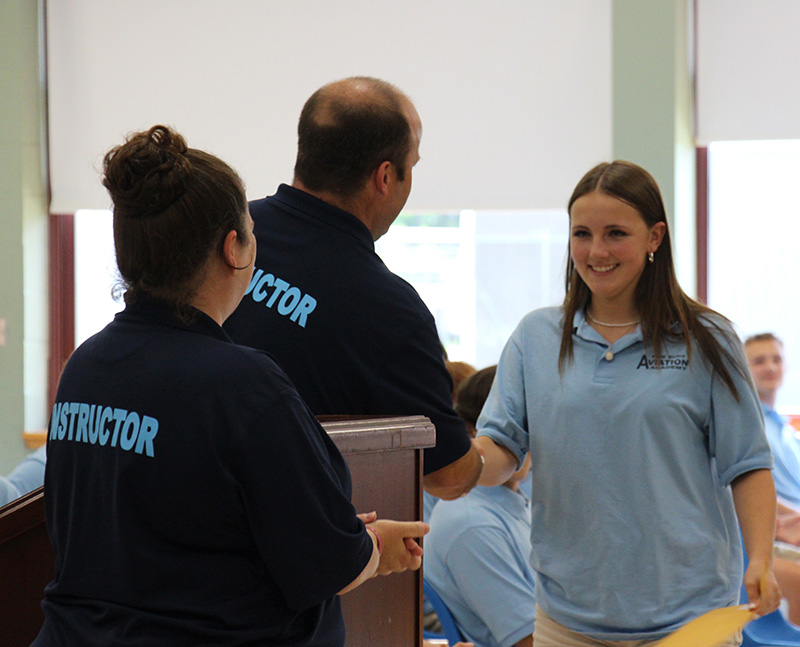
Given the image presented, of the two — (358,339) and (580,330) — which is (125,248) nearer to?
(358,339)

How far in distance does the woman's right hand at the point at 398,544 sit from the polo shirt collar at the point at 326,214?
510 mm

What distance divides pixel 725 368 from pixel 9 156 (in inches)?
164

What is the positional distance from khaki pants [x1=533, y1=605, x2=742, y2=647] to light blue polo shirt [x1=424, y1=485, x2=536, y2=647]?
0.41 m

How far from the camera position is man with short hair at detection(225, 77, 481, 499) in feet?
4.51

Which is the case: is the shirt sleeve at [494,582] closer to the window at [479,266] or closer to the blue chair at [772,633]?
the blue chair at [772,633]

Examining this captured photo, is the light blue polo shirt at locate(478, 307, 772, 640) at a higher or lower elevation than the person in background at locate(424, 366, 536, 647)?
higher

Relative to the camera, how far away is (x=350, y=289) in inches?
55.1

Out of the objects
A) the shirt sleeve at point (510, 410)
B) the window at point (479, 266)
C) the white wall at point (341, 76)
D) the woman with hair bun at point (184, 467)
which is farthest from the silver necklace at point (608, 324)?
the window at point (479, 266)

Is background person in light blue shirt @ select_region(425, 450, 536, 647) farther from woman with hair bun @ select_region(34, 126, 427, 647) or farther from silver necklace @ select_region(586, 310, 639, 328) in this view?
woman with hair bun @ select_region(34, 126, 427, 647)

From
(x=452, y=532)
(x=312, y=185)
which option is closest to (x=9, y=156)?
(x=452, y=532)

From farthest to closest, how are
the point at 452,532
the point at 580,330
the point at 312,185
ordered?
the point at 452,532 < the point at 580,330 < the point at 312,185

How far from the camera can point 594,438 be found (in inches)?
69.6

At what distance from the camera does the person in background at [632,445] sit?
1709 mm

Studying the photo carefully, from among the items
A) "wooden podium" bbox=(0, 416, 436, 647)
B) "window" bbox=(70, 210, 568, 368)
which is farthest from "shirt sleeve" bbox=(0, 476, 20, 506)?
"window" bbox=(70, 210, 568, 368)
